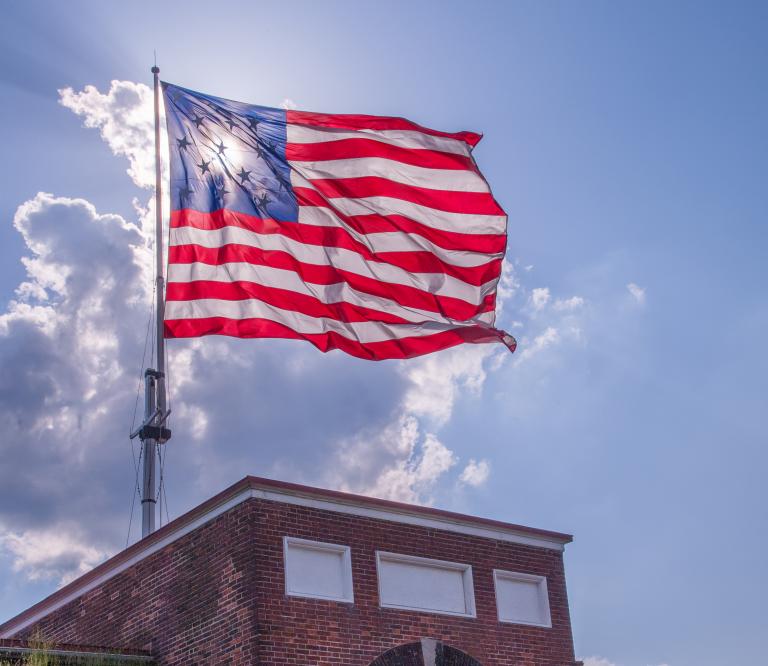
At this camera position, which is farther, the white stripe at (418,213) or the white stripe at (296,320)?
the white stripe at (418,213)

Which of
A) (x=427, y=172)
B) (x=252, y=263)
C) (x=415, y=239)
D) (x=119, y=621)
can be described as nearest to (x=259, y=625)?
(x=119, y=621)

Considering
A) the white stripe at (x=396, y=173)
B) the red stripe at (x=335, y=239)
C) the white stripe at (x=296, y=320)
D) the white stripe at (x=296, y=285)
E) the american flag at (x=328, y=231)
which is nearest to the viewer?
the white stripe at (x=296, y=320)

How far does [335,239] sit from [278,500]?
4.01 m

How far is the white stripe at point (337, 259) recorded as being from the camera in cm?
1684

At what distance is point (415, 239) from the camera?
59.0ft

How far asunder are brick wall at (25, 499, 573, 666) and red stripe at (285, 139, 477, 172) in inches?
215

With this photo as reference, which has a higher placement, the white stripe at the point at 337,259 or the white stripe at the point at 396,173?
the white stripe at the point at 396,173

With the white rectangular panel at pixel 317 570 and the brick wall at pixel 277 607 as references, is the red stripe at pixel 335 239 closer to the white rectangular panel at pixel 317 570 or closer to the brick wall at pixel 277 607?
the brick wall at pixel 277 607

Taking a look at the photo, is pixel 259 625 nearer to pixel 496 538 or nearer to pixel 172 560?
pixel 172 560

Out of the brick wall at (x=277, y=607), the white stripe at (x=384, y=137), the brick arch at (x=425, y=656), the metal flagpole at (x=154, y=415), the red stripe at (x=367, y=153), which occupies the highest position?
the white stripe at (x=384, y=137)

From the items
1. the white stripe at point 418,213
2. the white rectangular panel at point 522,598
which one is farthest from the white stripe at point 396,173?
the white rectangular panel at point 522,598

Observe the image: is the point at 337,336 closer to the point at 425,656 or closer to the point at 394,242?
the point at 394,242

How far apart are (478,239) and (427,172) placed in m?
1.35

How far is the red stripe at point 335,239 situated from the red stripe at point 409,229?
0.22 metres
